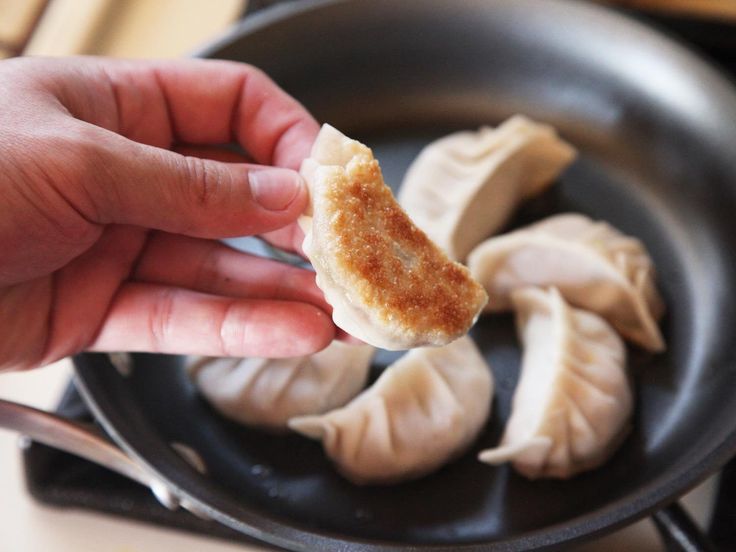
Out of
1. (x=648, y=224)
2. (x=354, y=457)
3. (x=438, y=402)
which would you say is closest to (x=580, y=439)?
(x=438, y=402)

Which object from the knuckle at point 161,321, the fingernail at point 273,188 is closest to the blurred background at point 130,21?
the knuckle at point 161,321

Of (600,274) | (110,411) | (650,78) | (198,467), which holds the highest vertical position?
(650,78)

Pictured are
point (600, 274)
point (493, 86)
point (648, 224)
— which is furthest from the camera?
point (493, 86)

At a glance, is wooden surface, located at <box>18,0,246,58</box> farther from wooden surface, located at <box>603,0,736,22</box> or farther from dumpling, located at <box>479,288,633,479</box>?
dumpling, located at <box>479,288,633,479</box>

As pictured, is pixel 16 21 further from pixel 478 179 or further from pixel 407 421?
pixel 407 421

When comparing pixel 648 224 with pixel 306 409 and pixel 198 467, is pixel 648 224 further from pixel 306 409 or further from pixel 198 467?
pixel 198 467

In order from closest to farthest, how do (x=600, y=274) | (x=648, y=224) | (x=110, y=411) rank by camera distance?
(x=110, y=411), (x=600, y=274), (x=648, y=224)

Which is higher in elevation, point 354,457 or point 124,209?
point 124,209
